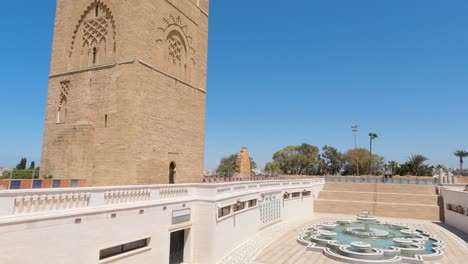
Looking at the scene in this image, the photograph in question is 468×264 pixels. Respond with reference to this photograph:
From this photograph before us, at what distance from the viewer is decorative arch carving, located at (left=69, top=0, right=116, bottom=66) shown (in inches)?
619

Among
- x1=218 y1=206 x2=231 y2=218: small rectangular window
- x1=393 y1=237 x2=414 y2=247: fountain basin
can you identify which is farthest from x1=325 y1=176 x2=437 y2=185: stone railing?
x1=218 y1=206 x2=231 y2=218: small rectangular window

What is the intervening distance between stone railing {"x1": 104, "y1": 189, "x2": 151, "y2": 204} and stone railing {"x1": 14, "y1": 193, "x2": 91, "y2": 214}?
2.25 feet

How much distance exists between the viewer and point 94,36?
16.3m

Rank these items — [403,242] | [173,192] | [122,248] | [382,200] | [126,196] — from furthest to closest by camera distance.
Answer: [382,200]
[403,242]
[173,192]
[126,196]
[122,248]

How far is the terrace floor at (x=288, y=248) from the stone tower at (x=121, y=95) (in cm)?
542

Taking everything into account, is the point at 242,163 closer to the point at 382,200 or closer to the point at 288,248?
the point at 382,200

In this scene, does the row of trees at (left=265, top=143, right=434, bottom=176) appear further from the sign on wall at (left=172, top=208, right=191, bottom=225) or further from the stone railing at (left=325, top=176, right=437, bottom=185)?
the sign on wall at (left=172, top=208, right=191, bottom=225)

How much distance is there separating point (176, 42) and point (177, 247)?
1173cm

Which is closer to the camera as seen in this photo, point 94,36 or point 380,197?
point 94,36

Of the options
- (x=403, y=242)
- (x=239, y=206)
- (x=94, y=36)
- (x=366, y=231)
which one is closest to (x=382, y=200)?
(x=366, y=231)

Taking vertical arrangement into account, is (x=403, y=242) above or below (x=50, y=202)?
below

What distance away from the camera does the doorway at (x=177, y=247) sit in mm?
11109

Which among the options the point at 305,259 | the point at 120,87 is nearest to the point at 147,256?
the point at 305,259

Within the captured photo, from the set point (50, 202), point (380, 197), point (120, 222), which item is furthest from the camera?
point (380, 197)
